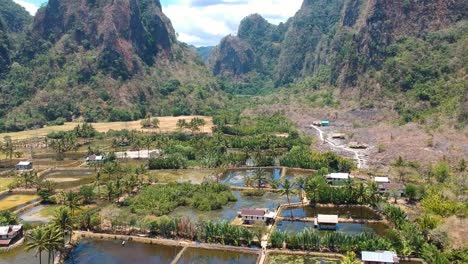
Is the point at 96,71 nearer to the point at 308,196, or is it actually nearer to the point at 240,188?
the point at 240,188

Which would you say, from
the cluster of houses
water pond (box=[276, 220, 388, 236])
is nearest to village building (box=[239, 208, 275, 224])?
water pond (box=[276, 220, 388, 236])

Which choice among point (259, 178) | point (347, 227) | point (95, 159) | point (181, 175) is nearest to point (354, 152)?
point (259, 178)

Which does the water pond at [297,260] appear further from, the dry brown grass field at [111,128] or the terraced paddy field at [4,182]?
the dry brown grass field at [111,128]

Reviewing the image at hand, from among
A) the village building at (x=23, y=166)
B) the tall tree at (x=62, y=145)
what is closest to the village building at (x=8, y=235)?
the village building at (x=23, y=166)

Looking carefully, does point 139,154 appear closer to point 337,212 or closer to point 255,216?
point 255,216

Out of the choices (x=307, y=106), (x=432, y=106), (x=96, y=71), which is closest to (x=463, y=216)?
(x=432, y=106)
